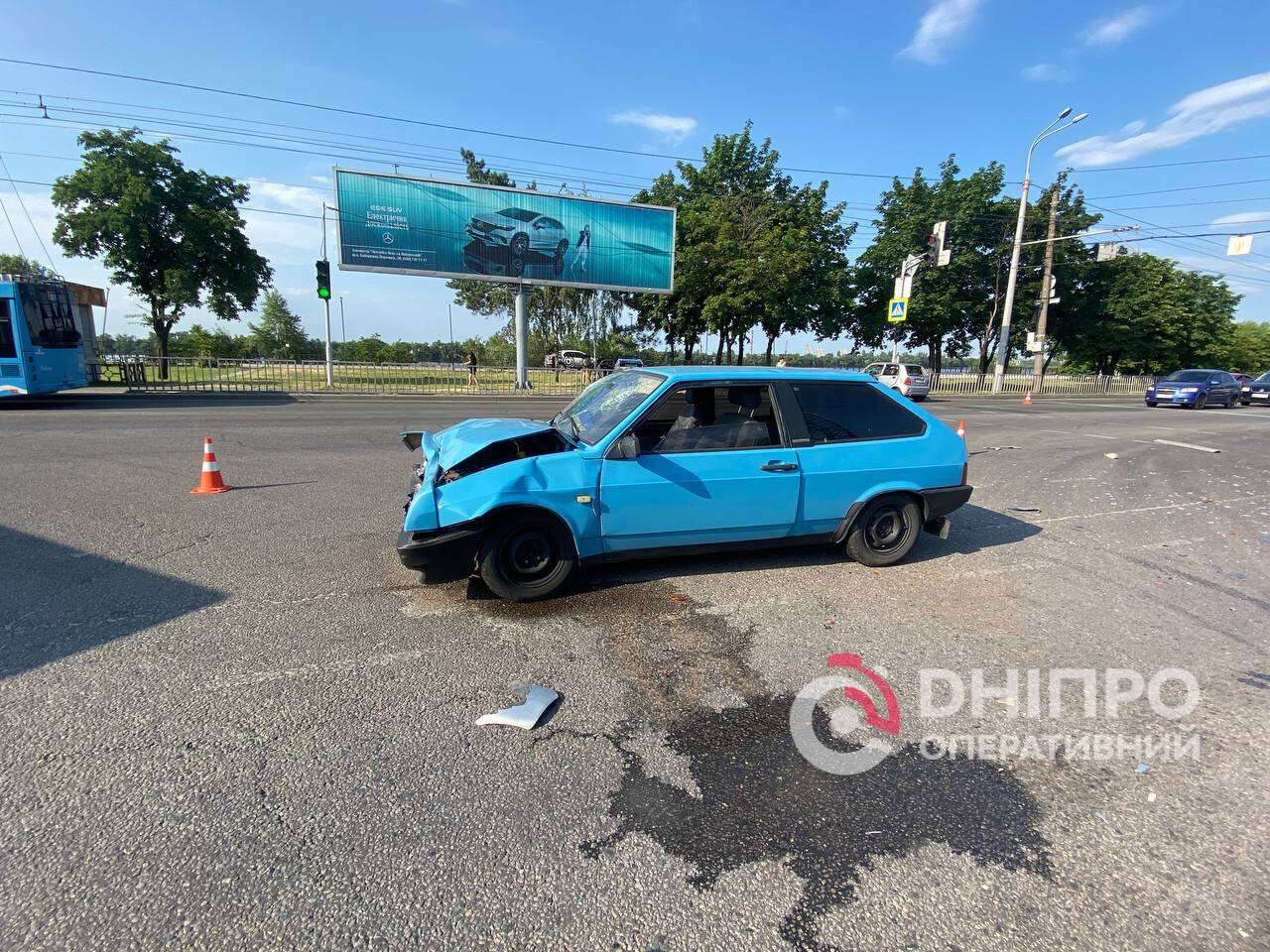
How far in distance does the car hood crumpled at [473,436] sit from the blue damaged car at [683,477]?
2cm

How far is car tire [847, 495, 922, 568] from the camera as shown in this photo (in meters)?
4.80

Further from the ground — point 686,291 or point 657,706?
point 686,291

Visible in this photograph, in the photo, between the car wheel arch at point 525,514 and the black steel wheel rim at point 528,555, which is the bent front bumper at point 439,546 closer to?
the car wheel arch at point 525,514

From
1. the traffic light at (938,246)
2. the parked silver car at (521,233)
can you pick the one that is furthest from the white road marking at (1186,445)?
the parked silver car at (521,233)

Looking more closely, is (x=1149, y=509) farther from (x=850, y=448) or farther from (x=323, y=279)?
(x=323, y=279)

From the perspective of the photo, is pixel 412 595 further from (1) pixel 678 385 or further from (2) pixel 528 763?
(1) pixel 678 385

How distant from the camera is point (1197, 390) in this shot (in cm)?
2439

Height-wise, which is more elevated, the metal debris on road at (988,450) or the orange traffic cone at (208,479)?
the orange traffic cone at (208,479)

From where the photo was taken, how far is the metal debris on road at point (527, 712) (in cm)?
270

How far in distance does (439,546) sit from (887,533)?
3.59 m

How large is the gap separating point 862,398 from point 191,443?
1066cm

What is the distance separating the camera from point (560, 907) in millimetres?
1809

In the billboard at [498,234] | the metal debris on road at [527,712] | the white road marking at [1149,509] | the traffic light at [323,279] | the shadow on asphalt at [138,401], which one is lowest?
the metal debris on road at [527,712]

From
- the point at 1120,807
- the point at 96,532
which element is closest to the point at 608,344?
the point at 96,532
